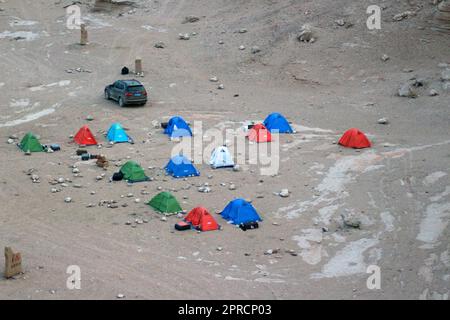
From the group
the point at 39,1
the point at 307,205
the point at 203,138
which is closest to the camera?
the point at 307,205

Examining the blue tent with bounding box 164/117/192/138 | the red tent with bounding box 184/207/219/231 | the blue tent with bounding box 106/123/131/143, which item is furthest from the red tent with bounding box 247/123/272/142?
the red tent with bounding box 184/207/219/231

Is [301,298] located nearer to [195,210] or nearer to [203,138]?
[195,210]

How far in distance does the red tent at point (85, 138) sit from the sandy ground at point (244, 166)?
55cm

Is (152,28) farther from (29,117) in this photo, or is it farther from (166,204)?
(166,204)

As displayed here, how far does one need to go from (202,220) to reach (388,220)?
18.5 ft

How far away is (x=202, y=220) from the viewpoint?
22.7 meters

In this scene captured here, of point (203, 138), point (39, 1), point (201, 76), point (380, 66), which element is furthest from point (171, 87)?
point (39, 1)

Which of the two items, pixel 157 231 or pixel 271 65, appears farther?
pixel 271 65

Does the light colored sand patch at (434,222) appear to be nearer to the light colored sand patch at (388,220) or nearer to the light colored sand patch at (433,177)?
the light colored sand patch at (388,220)

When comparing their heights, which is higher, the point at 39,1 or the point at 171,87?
the point at 39,1

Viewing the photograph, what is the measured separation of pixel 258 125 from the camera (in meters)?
31.6

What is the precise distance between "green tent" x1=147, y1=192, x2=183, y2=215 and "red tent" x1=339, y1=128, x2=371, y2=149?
8.82 meters

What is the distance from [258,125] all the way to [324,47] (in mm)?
11253

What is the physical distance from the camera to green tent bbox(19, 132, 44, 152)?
30016 millimetres
